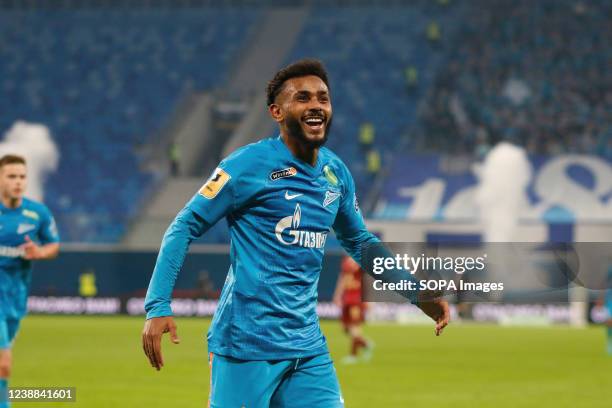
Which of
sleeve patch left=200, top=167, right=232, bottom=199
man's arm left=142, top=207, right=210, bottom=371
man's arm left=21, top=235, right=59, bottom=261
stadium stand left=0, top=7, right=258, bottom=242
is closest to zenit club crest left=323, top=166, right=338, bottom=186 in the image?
sleeve patch left=200, top=167, right=232, bottom=199

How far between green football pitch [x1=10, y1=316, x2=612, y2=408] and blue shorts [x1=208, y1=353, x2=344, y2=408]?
24.9ft

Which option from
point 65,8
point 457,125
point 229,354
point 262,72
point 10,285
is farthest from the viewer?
point 65,8

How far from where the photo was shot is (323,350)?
5570 mm

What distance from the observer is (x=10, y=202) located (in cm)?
1156

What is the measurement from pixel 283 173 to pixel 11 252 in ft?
21.4

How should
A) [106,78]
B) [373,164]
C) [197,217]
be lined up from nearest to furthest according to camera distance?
[197,217] → [373,164] → [106,78]

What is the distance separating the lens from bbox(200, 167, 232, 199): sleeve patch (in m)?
5.29

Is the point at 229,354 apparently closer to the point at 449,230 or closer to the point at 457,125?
the point at 449,230

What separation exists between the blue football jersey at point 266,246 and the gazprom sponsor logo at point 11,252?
6.24m

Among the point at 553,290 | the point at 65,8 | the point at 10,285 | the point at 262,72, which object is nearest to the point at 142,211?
the point at 262,72

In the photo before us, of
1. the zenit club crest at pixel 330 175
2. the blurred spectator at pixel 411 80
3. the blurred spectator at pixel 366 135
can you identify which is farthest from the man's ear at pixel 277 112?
the blurred spectator at pixel 411 80

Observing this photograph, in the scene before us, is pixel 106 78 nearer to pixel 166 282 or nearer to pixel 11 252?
pixel 11 252

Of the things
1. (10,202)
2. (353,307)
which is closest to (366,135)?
(353,307)

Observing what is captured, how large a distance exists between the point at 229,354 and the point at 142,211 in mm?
35542
